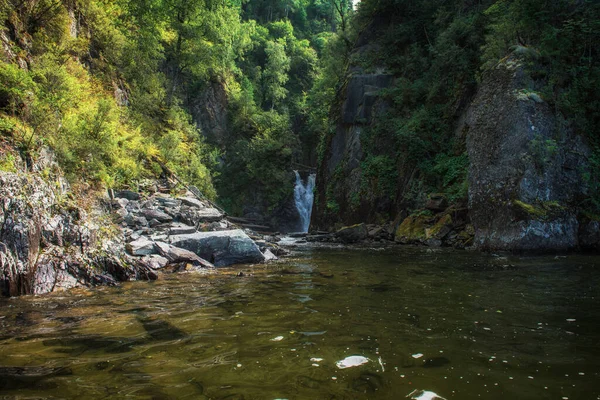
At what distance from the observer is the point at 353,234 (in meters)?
17.8

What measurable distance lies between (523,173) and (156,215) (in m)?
12.0

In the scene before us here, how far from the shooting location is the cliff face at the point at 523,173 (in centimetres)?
1116

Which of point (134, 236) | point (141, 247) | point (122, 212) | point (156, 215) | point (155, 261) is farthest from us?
point (156, 215)

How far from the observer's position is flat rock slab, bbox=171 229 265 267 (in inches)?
385

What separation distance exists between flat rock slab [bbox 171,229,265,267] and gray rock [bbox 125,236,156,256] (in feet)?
2.73

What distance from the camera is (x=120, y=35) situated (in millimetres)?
17953

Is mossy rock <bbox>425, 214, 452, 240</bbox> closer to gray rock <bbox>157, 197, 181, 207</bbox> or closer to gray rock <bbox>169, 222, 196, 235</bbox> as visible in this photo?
gray rock <bbox>169, 222, 196, 235</bbox>

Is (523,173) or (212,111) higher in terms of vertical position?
(212,111)

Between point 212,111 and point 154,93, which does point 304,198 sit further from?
point 154,93

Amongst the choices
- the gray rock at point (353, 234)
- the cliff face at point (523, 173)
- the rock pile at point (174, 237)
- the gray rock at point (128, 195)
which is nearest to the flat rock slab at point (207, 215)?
the rock pile at point (174, 237)

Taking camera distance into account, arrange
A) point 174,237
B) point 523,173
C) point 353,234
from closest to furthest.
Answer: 1. point 174,237
2. point 523,173
3. point 353,234

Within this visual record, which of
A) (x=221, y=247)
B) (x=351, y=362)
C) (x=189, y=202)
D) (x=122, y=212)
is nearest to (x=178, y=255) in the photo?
(x=221, y=247)

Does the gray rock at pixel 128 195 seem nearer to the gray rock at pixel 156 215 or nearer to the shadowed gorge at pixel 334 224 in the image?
the shadowed gorge at pixel 334 224

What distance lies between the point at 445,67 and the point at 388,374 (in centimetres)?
2045
